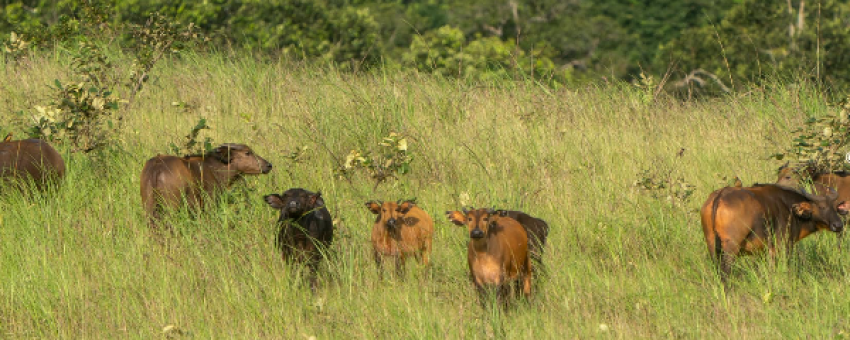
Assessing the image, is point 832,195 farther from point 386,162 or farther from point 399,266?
point 386,162

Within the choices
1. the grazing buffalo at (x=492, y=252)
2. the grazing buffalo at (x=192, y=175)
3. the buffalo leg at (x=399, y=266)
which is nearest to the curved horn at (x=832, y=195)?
the grazing buffalo at (x=492, y=252)

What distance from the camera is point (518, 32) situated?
934 cm

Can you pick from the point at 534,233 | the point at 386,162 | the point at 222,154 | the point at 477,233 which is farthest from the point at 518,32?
the point at 477,233

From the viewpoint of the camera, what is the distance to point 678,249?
631 cm

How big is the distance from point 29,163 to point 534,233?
11.9 feet

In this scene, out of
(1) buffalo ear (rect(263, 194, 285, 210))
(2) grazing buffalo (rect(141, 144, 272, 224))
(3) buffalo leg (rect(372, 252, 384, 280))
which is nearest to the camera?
(1) buffalo ear (rect(263, 194, 285, 210))

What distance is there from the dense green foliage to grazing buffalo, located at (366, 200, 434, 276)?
330cm

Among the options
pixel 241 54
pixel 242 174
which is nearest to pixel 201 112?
pixel 241 54

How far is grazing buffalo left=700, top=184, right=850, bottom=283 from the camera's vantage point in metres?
5.43

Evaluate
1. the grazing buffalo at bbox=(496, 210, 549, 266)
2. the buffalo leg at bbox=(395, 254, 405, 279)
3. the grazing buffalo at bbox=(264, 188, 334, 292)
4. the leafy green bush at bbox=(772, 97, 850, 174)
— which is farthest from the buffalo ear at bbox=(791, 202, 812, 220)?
the grazing buffalo at bbox=(264, 188, 334, 292)

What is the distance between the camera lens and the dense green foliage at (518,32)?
41.4 feet

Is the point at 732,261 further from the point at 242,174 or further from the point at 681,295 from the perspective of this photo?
the point at 242,174

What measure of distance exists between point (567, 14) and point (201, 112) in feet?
115

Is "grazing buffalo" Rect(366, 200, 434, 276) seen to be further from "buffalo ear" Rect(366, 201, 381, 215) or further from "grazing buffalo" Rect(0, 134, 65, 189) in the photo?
"grazing buffalo" Rect(0, 134, 65, 189)
